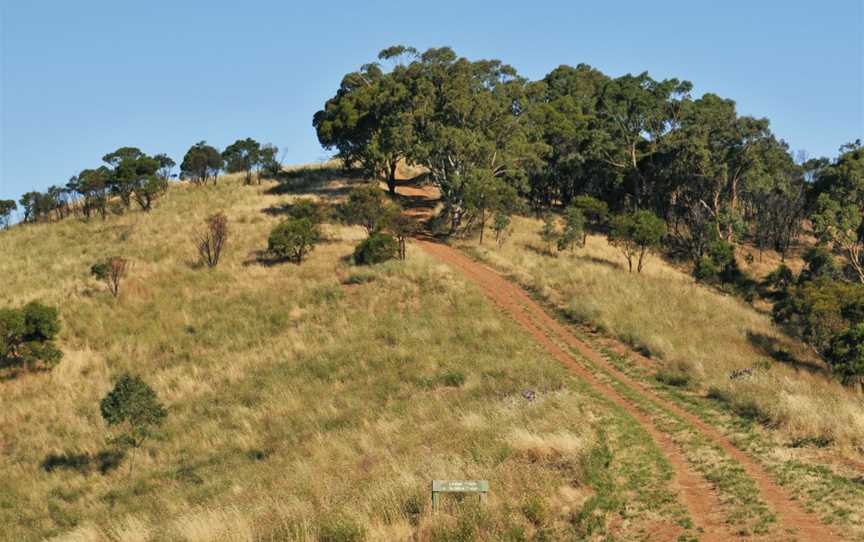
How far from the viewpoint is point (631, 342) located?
1099 inches

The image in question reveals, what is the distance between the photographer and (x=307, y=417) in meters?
21.4

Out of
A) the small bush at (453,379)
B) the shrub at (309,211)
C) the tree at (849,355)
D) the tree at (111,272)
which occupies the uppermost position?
the shrub at (309,211)

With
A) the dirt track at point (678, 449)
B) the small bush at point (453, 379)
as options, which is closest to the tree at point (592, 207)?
the dirt track at point (678, 449)

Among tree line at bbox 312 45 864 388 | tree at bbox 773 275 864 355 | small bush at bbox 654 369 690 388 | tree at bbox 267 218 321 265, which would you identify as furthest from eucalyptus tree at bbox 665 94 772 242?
small bush at bbox 654 369 690 388

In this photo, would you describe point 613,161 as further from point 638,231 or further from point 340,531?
point 340,531

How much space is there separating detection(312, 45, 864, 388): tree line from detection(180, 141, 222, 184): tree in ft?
50.5

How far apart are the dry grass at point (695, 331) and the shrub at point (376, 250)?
6396 millimetres

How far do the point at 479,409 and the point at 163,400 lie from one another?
544 inches

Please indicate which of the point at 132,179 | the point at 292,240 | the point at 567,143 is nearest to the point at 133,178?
the point at 132,179

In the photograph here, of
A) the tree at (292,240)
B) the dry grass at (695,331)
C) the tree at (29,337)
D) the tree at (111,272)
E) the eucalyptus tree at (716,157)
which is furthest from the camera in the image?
the eucalyptus tree at (716,157)

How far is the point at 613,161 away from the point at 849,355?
42.6 metres

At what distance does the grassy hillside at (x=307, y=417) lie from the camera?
11.6 meters

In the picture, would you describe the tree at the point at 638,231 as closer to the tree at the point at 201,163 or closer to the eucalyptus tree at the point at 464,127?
the eucalyptus tree at the point at 464,127

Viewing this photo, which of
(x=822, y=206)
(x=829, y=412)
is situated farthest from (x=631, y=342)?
(x=822, y=206)
